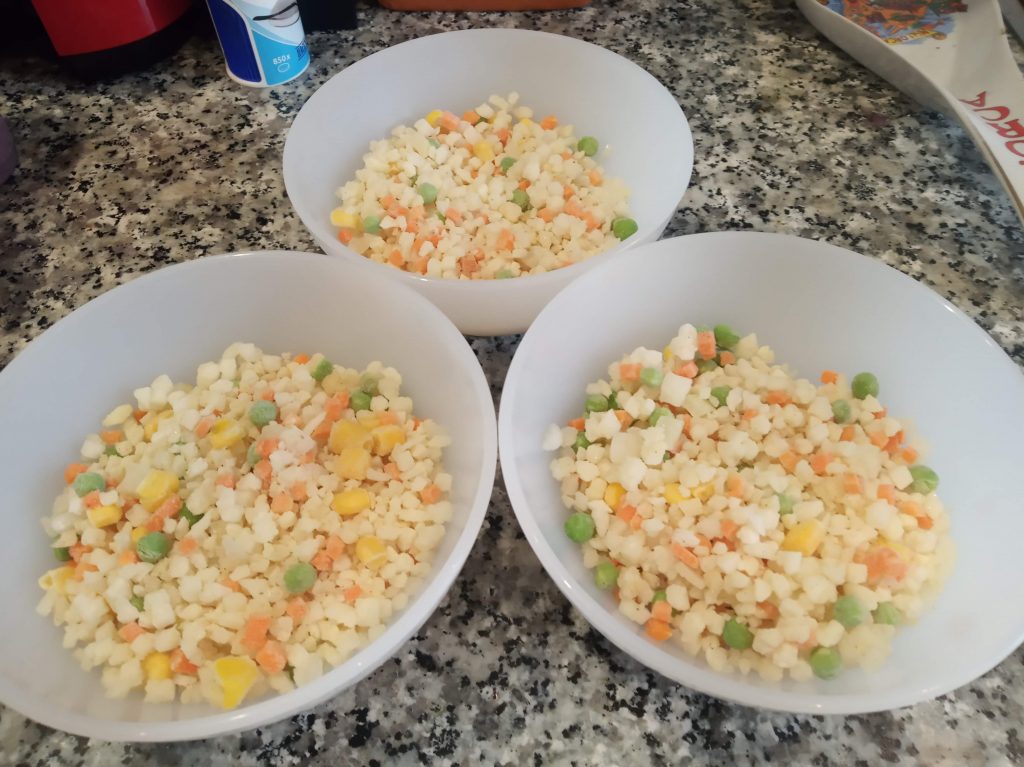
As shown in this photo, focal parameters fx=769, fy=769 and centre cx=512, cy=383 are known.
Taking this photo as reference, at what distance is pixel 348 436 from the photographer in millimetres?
788

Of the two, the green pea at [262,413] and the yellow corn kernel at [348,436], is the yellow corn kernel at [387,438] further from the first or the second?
the green pea at [262,413]

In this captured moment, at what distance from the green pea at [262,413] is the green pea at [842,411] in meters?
0.60

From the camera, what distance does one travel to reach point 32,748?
0.65m

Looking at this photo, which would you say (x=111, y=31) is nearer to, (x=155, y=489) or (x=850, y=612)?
(x=155, y=489)

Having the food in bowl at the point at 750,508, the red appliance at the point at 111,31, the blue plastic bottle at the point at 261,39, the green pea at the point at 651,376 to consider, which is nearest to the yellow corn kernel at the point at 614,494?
the food in bowl at the point at 750,508

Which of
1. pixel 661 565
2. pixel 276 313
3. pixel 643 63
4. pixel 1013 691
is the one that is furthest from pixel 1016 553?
pixel 643 63

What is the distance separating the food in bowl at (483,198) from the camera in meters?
0.93

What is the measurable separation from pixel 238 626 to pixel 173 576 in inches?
3.3

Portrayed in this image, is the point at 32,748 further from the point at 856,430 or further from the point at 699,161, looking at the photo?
the point at 699,161

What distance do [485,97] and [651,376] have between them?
57 cm

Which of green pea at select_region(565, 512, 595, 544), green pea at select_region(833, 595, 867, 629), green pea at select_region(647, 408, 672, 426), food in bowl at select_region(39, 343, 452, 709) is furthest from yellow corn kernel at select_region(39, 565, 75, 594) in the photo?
green pea at select_region(833, 595, 867, 629)

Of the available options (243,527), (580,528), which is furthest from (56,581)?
(580,528)

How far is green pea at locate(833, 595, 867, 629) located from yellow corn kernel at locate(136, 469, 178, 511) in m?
0.64

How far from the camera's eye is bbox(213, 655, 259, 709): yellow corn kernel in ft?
2.03
